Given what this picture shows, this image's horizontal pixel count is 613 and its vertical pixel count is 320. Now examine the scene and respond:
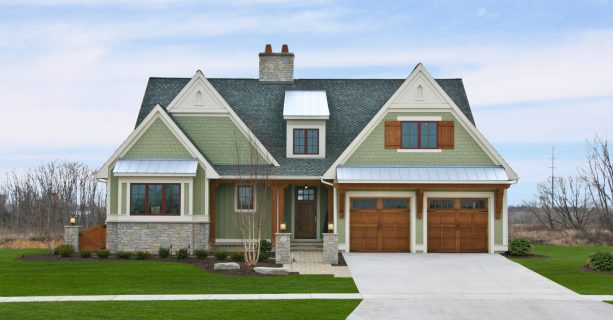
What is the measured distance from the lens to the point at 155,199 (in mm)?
27766

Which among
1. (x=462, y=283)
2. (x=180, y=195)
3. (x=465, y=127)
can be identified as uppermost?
(x=465, y=127)

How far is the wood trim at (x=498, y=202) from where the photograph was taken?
90.3ft

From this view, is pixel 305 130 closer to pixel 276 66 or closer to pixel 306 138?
pixel 306 138

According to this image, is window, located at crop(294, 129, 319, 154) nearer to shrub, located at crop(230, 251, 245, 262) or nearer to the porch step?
the porch step

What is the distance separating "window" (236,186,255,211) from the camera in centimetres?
2930

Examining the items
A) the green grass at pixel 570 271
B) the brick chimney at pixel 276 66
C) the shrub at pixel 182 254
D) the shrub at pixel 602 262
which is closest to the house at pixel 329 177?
the shrub at pixel 182 254

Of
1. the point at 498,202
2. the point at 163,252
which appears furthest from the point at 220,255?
the point at 498,202

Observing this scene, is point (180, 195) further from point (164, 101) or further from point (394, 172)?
point (394, 172)

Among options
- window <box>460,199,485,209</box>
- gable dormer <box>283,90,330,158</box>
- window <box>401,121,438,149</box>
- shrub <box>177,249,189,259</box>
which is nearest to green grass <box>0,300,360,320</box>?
shrub <box>177,249,189,259</box>

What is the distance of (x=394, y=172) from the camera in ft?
90.5

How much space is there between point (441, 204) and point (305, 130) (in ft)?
20.8

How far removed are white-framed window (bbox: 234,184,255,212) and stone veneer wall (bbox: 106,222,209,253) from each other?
234cm

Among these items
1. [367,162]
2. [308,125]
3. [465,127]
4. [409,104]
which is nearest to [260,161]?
[308,125]

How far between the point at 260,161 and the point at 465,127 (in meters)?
8.28
